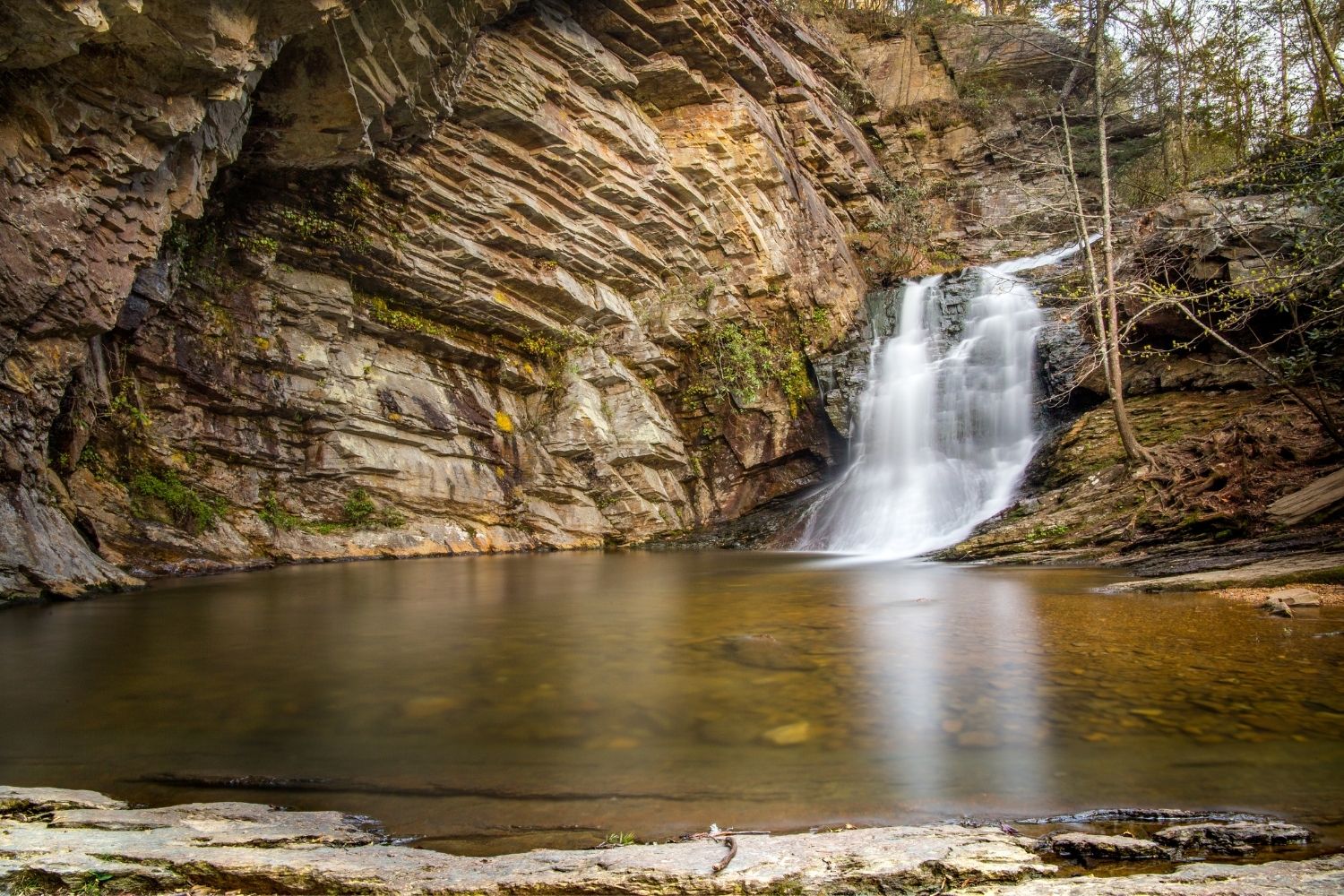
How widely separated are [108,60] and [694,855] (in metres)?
8.65

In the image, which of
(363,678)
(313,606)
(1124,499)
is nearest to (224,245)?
(313,606)

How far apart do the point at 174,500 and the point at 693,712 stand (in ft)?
32.4

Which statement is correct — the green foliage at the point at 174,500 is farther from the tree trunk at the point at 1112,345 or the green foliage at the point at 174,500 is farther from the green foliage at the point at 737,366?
the tree trunk at the point at 1112,345

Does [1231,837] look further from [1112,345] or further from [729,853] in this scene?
[1112,345]

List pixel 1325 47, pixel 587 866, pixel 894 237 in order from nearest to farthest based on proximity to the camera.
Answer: pixel 587 866 < pixel 1325 47 < pixel 894 237

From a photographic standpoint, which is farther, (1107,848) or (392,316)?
(392,316)

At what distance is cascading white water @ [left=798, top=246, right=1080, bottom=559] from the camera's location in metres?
12.9

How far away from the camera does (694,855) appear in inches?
69.2

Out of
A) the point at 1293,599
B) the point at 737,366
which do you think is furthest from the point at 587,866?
the point at 737,366

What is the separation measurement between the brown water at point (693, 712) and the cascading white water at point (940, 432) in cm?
697

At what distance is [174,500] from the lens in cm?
1011

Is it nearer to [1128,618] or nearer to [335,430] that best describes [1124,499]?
[1128,618]

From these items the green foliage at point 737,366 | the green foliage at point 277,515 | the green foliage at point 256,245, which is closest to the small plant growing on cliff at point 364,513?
the green foliage at point 277,515

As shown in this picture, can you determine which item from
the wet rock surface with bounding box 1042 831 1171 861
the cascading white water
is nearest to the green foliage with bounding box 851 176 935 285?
the cascading white water
